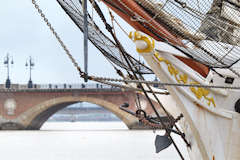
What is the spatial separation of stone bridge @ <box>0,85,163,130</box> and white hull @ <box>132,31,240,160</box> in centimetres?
2322

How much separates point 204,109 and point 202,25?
92cm

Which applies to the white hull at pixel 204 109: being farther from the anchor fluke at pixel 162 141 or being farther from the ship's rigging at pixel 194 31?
the anchor fluke at pixel 162 141

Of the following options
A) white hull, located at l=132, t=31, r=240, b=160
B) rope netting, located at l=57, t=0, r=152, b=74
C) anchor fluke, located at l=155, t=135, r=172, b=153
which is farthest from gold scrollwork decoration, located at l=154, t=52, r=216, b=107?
rope netting, located at l=57, t=0, r=152, b=74

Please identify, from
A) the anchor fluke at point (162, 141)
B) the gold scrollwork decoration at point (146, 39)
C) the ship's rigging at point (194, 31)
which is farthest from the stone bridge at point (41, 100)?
the gold scrollwork decoration at point (146, 39)

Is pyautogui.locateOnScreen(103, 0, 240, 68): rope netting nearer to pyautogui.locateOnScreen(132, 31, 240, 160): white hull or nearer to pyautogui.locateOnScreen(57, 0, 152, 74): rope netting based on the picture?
pyautogui.locateOnScreen(132, 31, 240, 160): white hull

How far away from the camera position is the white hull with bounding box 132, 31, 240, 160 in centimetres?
425

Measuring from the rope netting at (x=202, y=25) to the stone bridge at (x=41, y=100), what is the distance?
23030 millimetres

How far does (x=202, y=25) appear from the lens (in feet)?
14.9

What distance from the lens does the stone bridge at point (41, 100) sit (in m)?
28.1

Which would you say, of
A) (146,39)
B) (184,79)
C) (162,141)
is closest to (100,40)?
(162,141)

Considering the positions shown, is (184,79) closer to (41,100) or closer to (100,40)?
(100,40)

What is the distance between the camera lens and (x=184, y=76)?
14.4 feet

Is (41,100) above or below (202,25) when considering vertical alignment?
above

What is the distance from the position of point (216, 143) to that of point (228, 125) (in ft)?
0.79
